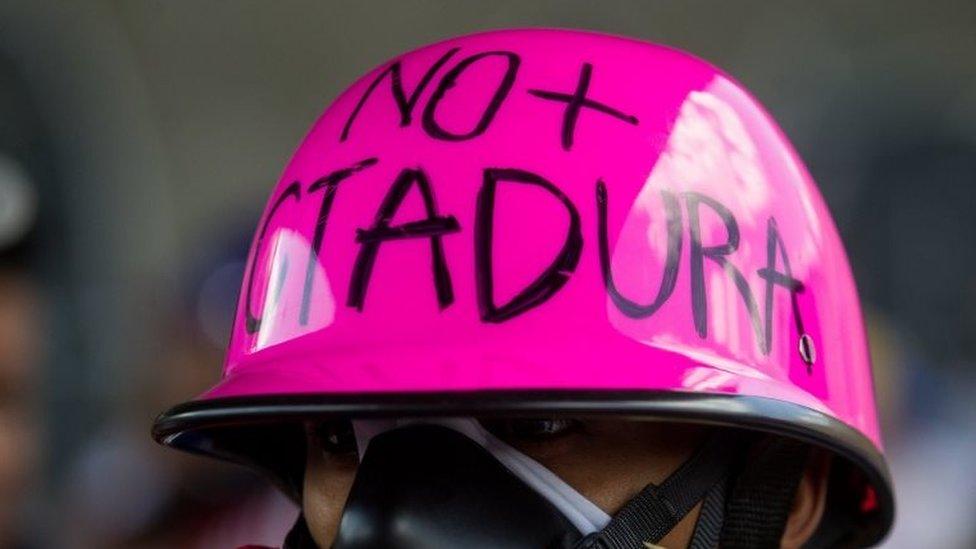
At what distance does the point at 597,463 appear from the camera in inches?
57.0

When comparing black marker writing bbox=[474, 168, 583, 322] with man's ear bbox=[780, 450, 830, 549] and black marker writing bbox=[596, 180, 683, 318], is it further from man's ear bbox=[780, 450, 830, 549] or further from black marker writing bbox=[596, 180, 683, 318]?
man's ear bbox=[780, 450, 830, 549]

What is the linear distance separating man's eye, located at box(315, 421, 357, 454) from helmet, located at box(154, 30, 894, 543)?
0.13m

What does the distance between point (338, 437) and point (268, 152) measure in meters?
3.40

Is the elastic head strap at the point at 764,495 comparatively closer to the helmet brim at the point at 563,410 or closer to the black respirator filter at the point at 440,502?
the helmet brim at the point at 563,410

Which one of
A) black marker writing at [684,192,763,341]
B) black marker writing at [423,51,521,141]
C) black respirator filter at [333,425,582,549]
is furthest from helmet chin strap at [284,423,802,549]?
black marker writing at [423,51,521,141]

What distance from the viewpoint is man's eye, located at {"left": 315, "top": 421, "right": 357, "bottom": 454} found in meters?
1.54

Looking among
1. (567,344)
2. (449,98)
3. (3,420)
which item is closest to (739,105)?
(449,98)

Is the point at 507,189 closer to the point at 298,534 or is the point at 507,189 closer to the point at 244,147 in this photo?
the point at 298,534

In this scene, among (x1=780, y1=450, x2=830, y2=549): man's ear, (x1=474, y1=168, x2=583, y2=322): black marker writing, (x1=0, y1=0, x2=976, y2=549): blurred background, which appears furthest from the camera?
(x1=0, y1=0, x2=976, y2=549): blurred background

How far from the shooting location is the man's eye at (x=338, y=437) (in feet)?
5.05

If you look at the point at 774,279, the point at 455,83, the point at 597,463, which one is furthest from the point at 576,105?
the point at 597,463

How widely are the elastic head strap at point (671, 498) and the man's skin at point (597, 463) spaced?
0.01m

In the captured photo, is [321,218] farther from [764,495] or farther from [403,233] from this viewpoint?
[764,495]

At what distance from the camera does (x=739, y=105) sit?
1635mm
